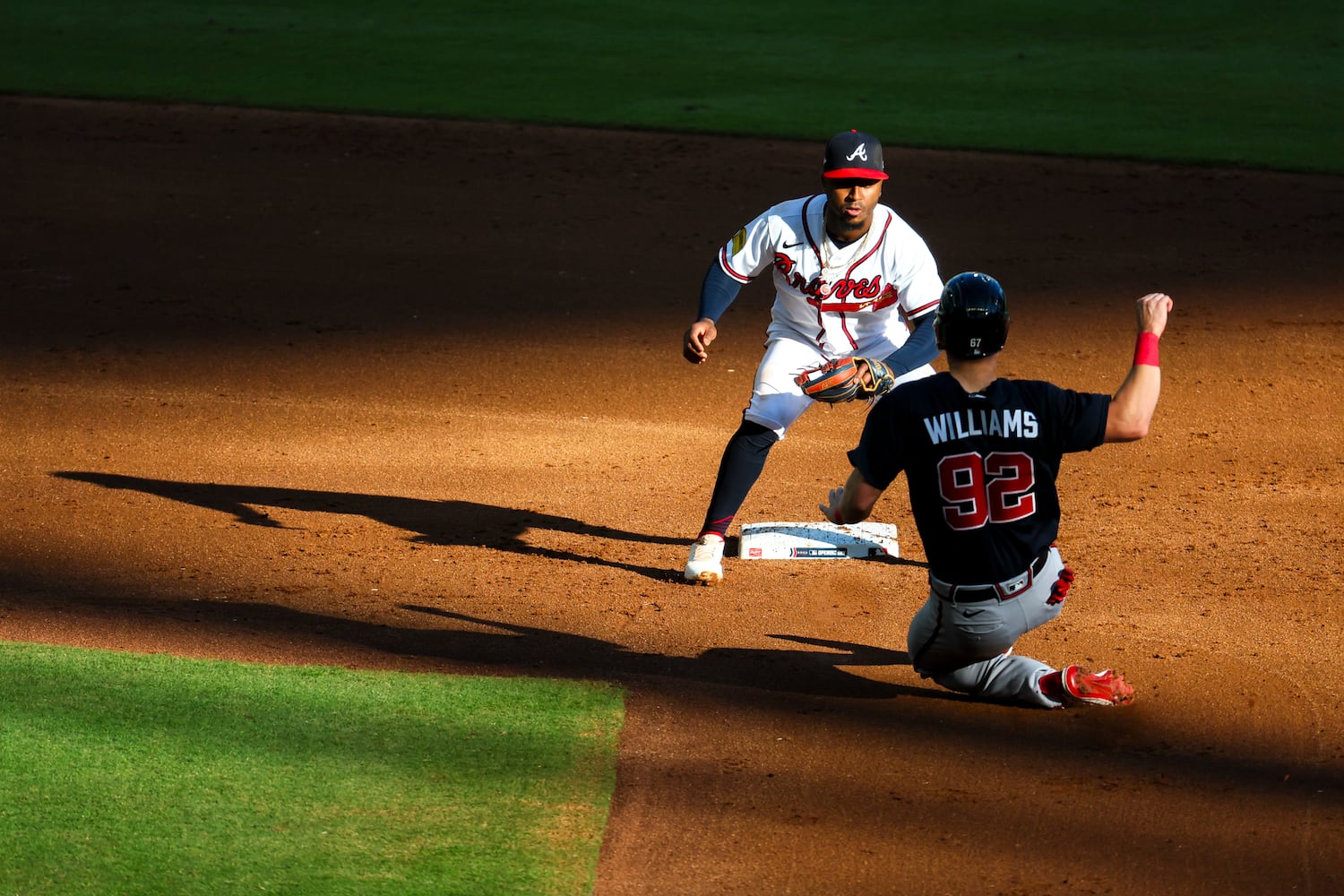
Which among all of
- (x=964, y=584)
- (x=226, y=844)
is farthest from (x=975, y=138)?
(x=226, y=844)

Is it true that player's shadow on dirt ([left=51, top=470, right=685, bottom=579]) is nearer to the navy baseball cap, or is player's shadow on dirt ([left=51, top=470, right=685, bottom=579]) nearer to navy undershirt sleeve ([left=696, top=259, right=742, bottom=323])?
navy undershirt sleeve ([left=696, top=259, right=742, bottom=323])

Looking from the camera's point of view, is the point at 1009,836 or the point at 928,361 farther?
the point at 928,361

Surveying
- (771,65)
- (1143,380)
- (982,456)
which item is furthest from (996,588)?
(771,65)

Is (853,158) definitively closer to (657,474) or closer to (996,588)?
(996,588)

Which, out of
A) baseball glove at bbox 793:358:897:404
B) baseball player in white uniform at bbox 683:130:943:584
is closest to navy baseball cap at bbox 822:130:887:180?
baseball player in white uniform at bbox 683:130:943:584

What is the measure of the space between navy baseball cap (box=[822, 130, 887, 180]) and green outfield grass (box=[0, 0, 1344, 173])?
23.6 feet

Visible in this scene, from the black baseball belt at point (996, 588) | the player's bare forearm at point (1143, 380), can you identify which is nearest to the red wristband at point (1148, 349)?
the player's bare forearm at point (1143, 380)

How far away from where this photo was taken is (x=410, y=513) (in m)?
6.39

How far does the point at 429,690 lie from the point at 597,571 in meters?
1.44

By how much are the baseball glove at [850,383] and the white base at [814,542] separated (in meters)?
0.76

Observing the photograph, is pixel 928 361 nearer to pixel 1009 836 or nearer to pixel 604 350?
pixel 1009 836

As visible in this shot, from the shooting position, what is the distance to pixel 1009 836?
145 inches

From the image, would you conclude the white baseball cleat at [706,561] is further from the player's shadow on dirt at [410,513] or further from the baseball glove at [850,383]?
the baseball glove at [850,383]

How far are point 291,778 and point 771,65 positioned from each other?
485 inches
